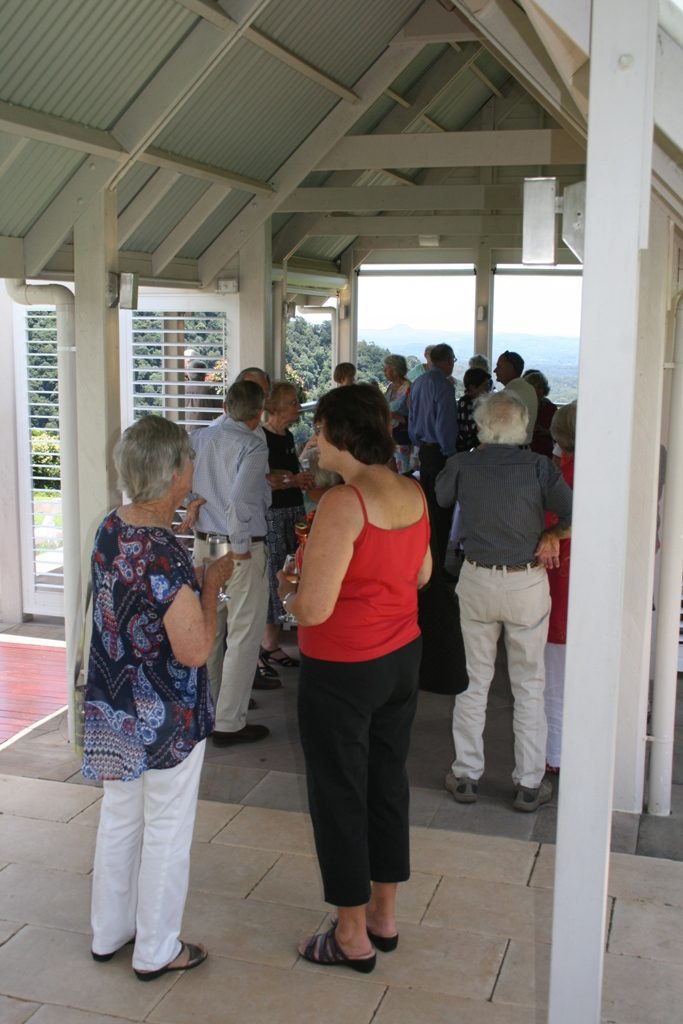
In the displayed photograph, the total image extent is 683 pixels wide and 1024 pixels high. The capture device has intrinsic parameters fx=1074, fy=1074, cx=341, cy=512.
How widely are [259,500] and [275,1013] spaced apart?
254 cm

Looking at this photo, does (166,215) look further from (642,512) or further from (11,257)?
(642,512)

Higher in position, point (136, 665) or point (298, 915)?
point (136, 665)

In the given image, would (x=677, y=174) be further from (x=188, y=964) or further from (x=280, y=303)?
(x=280, y=303)

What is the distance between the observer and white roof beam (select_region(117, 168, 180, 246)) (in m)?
6.22

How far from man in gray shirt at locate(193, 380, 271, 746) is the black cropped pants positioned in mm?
1879

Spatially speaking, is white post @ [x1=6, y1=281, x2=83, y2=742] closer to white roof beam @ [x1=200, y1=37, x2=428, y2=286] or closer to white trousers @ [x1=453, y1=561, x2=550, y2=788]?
white trousers @ [x1=453, y1=561, x2=550, y2=788]

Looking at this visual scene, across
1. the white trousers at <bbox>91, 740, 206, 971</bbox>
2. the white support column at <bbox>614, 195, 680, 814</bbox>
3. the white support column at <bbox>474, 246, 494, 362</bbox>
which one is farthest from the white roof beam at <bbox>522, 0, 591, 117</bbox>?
the white support column at <bbox>474, 246, 494, 362</bbox>

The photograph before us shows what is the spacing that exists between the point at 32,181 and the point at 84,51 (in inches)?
24.6

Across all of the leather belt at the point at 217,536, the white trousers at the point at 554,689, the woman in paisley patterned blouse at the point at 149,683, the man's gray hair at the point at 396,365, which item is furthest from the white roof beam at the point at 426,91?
the woman in paisley patterned blouse at the point at 149,683

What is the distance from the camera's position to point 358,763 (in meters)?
3.19

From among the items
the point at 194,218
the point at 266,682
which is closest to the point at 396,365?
the point at 194,218

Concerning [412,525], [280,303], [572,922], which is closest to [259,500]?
[412,525]

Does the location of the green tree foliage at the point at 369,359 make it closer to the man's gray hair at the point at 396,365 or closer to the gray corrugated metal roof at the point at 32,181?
the man's gray hair at the point at 396,365

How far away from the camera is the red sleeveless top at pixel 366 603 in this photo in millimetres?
3105
